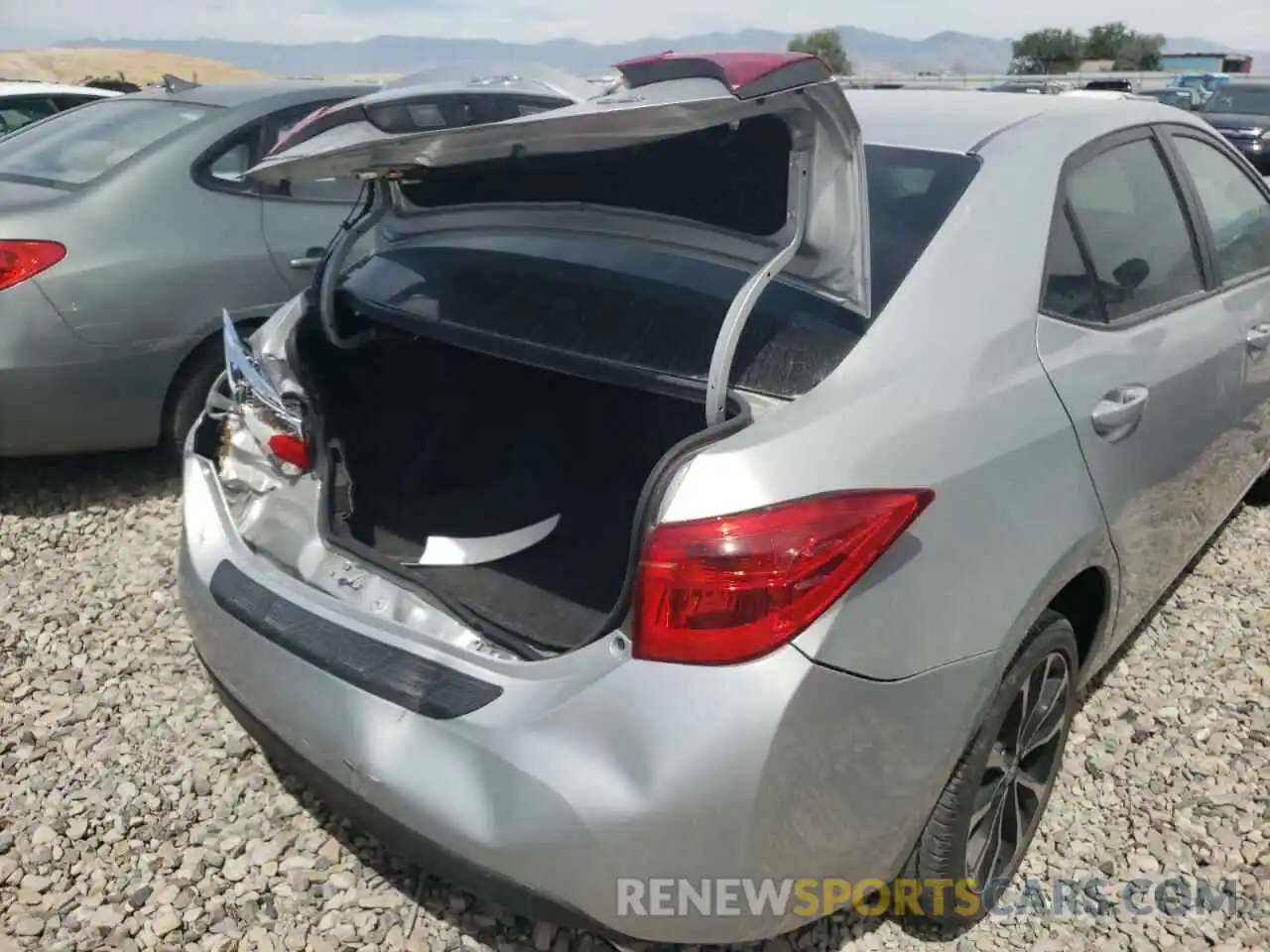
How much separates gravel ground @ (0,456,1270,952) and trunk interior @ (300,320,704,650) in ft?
2.19

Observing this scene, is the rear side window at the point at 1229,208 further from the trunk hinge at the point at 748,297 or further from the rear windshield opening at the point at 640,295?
the trunk hinge at the point at 748,297

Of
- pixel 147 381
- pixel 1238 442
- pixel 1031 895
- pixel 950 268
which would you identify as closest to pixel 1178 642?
pixel 1238 442

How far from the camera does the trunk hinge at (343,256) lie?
2564mm

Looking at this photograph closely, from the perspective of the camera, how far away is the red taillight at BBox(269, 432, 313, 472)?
2.25m

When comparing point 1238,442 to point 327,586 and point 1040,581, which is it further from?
point 327,586

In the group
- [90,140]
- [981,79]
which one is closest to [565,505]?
[90,140]

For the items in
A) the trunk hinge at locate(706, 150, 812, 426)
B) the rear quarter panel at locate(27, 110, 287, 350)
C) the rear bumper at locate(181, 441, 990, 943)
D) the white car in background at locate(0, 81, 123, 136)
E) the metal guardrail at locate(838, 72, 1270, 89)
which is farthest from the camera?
the metal guardrail at locate(838, 72, 1270, 89)

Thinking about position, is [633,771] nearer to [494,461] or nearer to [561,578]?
[561,578]

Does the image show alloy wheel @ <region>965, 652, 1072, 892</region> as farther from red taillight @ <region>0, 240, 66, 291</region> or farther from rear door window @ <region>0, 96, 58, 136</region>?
rear door window @ <region>0, 96, 58, 136</region>

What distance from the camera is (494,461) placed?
2742mm

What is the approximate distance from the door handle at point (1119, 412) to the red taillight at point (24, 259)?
3.32 metres

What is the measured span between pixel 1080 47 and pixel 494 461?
78.3m

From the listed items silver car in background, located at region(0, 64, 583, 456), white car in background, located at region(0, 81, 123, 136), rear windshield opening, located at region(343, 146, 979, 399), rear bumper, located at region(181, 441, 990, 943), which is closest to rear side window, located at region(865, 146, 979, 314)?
rear windshield opening, located at region(343, 146, 979, 399)

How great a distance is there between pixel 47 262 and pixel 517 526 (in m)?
2.16
